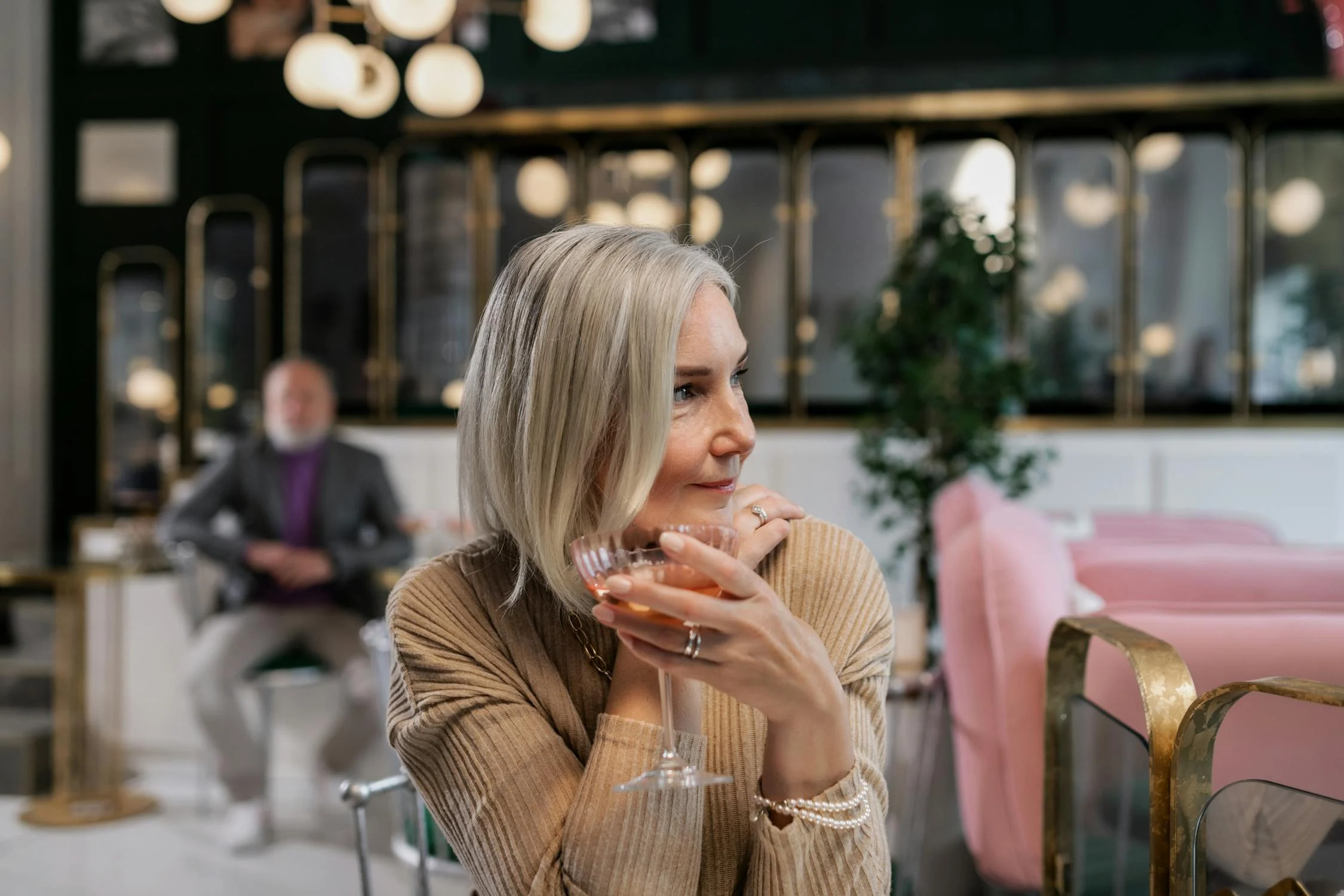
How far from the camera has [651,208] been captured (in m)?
6.35

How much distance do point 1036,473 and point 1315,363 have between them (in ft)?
5.69

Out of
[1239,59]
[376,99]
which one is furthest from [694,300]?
[1239,59]

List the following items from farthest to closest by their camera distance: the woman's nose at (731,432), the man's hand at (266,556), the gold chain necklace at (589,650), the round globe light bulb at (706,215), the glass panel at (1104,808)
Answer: the round globe light bulb at (706,215) < the man's hand at (266,556) < the glass panel at (1104,808) < the gold chain necklace at (589,650) < the woman's nose at (731,432)

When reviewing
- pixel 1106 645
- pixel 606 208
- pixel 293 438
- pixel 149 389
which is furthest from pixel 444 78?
pixel 149 389

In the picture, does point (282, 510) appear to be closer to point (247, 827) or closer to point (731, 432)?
point (247, 827)

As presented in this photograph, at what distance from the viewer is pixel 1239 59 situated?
6.17 meters

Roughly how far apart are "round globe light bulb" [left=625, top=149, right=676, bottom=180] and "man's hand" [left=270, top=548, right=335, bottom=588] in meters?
3.11

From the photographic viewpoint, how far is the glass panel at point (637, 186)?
6.34 meters

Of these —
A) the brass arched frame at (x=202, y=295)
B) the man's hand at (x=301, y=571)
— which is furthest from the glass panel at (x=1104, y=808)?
the brass arched frame at (x=202, y=295)

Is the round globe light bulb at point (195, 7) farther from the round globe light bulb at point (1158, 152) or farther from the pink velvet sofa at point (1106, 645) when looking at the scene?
the round globe light bulb at point (1158, 152)

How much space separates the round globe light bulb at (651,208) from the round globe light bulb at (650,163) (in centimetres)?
11

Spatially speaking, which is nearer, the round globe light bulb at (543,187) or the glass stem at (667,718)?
the glass stem at (667,718)

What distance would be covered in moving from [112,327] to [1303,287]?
22.3 ft

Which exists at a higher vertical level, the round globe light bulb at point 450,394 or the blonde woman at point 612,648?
the round globe light bulb at point 450,394
